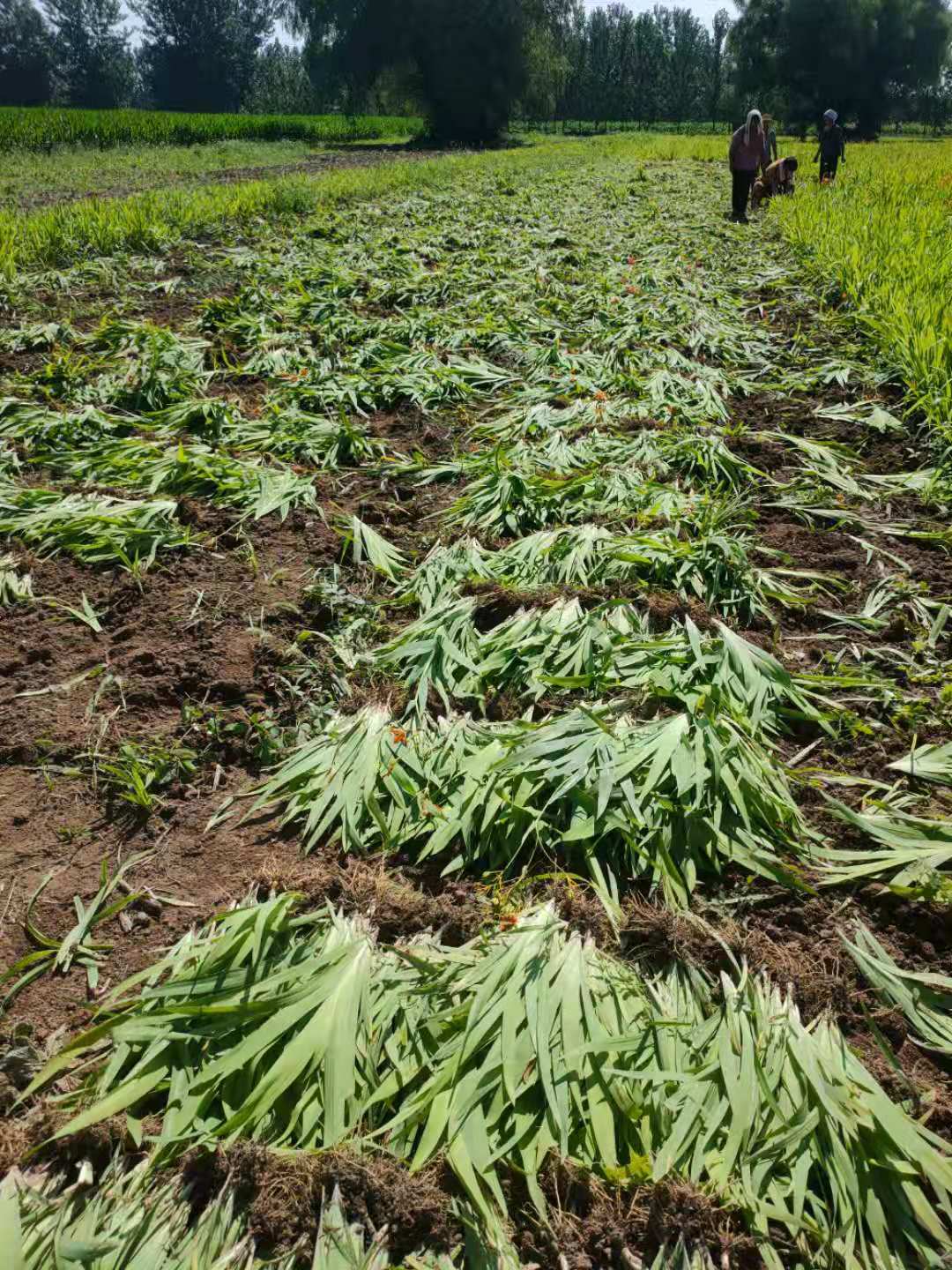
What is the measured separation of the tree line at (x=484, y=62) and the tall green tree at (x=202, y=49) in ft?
0.45

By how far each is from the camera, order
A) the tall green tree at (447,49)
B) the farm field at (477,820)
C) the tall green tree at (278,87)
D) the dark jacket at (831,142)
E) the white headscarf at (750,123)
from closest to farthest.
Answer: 1. the farm field at (477,820)
2. the white headscarf at (750,123)
3. the dark jacket at (831,142)
4. the tall green tree at (447,49)
5. the tall green tree at (278,87)

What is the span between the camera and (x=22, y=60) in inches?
2291

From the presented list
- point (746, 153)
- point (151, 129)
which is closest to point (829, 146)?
point (746, 153)

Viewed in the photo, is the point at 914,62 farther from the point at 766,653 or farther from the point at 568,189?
the point at 766,653

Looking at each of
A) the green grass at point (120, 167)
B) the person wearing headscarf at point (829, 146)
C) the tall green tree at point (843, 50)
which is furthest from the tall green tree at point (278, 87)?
the person wearing headscarf at point (829, 146)

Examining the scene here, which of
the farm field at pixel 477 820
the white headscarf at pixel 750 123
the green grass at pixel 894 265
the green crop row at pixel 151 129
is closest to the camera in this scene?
the farm field at pixel 477 820

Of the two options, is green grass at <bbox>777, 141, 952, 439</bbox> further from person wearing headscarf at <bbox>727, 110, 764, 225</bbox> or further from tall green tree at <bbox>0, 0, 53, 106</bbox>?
tall green tree at <bbox>0, 0, 53, 106</bbox>

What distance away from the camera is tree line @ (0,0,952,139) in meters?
30.0

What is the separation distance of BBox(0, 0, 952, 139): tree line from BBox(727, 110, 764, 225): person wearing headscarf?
80.4 ft

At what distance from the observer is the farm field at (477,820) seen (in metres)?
1.16

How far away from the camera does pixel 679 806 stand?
170cm

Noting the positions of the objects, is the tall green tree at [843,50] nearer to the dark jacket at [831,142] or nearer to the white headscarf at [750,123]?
the dark jacket at [831,142]

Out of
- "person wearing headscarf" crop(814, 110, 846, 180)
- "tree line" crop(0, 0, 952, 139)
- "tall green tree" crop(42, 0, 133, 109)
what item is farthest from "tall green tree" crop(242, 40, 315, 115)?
"person wearing headscarf" crop(814, 110, 846, 180)

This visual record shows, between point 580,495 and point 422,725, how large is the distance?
1470 mm
